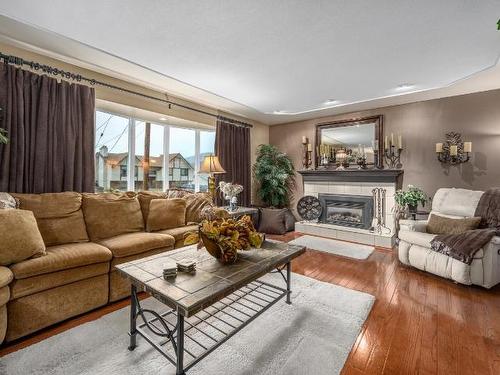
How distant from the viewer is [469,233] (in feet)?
8.63

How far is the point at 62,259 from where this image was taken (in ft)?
6.19

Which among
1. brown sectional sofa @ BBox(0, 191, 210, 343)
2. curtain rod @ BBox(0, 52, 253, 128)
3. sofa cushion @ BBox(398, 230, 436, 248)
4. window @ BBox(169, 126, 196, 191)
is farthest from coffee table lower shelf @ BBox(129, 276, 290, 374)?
window @ BBox(169, 126, 196, 191)

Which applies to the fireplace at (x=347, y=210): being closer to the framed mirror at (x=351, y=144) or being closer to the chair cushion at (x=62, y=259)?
the framed mirror at (x=351, y=144)

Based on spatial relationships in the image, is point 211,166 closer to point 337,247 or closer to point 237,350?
point 337,247

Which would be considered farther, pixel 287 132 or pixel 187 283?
pixel 287 132

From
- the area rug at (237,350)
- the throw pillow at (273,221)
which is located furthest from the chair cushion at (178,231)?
the throw pillow at (273,221)

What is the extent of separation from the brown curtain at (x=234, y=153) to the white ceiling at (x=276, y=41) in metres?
1.11

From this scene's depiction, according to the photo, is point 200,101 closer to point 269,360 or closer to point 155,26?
point 155,26

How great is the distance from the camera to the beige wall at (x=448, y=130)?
355 centimetres

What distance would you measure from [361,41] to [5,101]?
3410mm

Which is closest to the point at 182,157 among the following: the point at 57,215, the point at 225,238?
the point at 57,215

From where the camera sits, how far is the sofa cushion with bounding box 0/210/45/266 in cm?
173

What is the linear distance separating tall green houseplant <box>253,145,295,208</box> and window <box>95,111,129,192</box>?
2.63m

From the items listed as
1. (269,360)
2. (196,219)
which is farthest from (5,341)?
(196,219)
